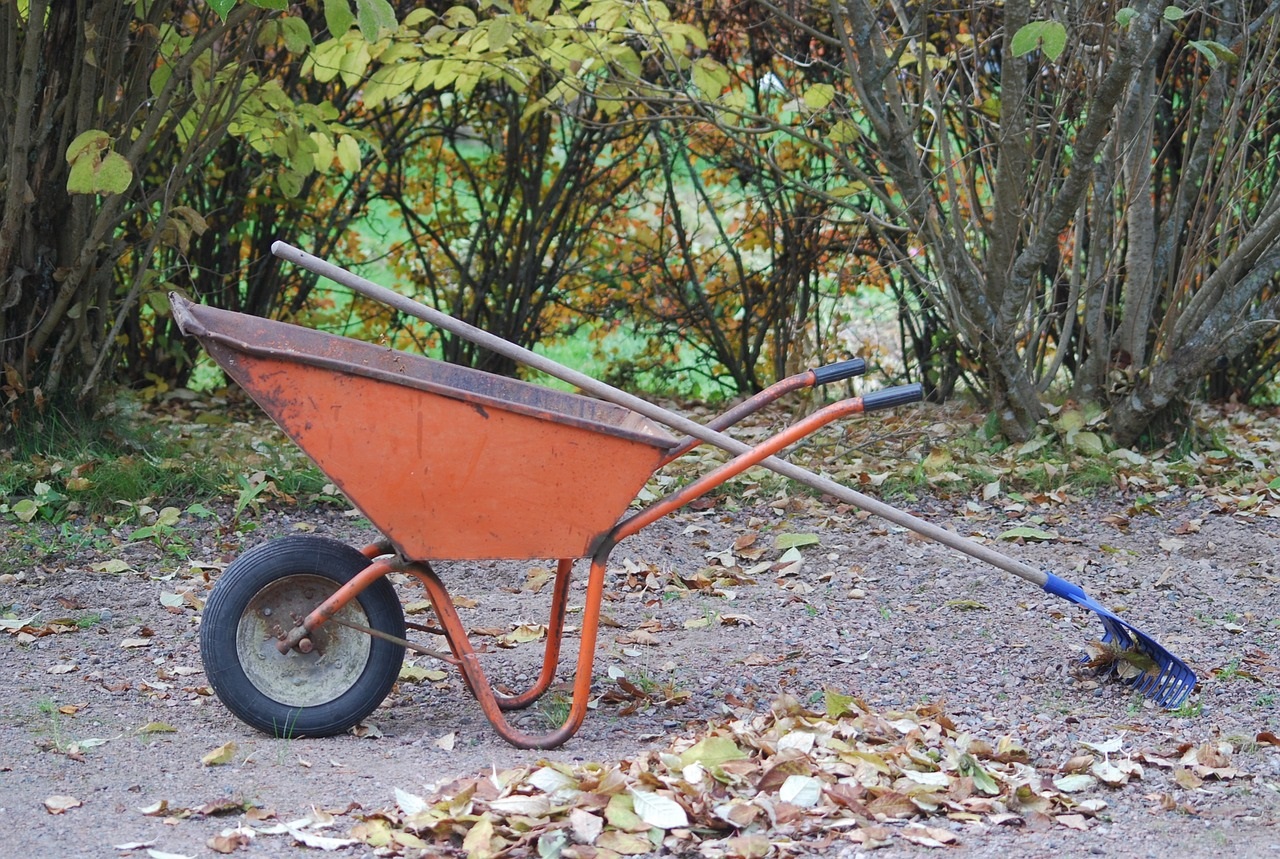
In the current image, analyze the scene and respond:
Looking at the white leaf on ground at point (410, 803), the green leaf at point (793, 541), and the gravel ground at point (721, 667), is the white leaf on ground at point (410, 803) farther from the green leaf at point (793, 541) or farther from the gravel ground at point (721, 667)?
the green leaf at point (793, 541)

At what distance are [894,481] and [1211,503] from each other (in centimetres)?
121

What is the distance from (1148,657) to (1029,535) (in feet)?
4.64

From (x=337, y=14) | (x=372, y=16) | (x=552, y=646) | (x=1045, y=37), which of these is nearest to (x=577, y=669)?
(x=552, y=646)

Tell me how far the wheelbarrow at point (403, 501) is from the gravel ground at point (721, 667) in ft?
0.52

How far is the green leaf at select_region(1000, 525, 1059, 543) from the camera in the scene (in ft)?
15.6

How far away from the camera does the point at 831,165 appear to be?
699 cm

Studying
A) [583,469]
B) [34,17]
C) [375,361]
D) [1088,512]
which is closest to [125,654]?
[375,361]

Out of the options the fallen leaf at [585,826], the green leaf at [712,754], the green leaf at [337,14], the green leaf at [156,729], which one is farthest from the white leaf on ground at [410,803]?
the green leaf at [337,14]

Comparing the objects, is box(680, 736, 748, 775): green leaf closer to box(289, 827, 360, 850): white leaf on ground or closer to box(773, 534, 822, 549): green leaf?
box(289, 827, 360, 850): white leaf on ground

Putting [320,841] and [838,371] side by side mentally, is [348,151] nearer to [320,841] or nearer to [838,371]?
[838,371]

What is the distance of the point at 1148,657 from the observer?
3.36 meters

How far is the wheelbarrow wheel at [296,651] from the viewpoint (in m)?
3.00

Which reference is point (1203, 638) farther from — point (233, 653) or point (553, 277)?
point (553, 277)

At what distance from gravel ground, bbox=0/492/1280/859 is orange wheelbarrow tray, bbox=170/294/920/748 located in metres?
0.15
